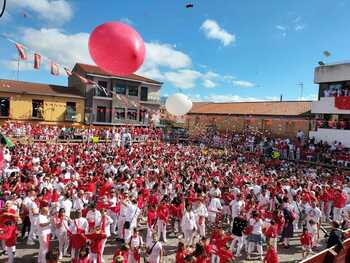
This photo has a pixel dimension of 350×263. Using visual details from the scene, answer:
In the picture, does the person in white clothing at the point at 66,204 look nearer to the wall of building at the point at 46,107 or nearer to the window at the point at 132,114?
the wall of building at the point at 46,107

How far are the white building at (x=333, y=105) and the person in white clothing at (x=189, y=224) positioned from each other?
Answer: 22.0m

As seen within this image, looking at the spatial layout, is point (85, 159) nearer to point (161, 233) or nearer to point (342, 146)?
point (161, 233)

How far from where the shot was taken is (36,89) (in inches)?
1363

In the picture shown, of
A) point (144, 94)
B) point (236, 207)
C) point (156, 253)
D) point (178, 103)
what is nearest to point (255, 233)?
point (236, 207)

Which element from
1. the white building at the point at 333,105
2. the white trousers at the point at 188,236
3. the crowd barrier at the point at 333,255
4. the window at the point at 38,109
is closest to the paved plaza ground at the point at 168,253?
the white trousers at the point at 188,236

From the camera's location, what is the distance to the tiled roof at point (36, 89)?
32.3 m

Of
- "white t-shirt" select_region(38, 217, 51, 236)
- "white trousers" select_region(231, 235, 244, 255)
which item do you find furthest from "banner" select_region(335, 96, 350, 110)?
"white t-shirt" select_region(38, 217, 51, 236)

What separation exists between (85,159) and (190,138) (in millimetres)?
19225

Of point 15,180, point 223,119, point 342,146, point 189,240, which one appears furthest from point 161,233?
point 223,119

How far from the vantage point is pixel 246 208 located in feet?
35.5

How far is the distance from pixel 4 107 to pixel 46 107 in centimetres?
394

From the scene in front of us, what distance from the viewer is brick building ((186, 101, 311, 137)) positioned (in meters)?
34.5

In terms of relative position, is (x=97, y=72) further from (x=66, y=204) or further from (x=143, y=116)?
(x=66, y=204)

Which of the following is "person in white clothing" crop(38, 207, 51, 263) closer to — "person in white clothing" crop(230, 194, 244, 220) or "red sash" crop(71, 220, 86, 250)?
"red sash" crop(71, 220, 86, 250)
